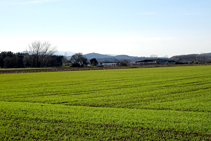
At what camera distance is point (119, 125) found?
9.02 metres

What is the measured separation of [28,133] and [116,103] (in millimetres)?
7005

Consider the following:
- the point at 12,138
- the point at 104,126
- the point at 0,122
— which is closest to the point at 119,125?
the point at 104,126

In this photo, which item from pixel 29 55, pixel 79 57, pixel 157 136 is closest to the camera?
pixel 157 136

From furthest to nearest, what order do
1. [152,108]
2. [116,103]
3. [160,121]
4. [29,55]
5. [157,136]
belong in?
[29,55] < [116,103] < [152,108] < [160,121] < [157,136]

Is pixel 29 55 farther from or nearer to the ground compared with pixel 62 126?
farther from the ground

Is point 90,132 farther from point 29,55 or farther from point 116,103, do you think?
point 29,55

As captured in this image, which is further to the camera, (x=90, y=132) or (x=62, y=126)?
(x=62, y=126)

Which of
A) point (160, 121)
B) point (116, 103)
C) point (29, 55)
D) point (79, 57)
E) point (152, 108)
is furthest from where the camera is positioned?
point (79, 57)

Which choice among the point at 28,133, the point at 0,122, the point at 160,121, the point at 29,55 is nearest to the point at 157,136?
the point at 160,121

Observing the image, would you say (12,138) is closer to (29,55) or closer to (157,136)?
(157,136)

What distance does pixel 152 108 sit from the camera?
40.7 feet

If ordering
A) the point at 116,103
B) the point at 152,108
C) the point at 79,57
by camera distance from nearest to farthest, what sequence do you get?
the point at 152,108
the point at 116,103
the point at 79,57

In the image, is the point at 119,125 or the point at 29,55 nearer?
the point at 119,125

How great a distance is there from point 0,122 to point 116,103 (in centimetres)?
727
